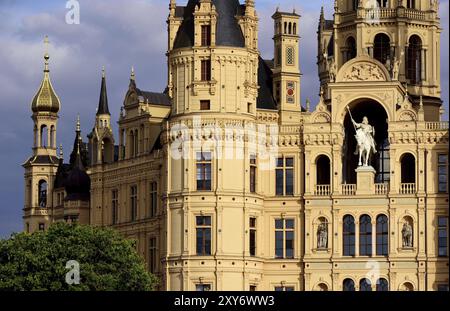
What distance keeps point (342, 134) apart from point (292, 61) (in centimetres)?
811

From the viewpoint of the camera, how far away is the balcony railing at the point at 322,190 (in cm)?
11088

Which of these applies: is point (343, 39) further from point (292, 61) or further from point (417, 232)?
point (417, 232)

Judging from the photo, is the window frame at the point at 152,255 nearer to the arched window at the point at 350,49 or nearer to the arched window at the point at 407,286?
the arched window at the point at 407,286

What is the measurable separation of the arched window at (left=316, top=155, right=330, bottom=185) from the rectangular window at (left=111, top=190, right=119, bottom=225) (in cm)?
1585

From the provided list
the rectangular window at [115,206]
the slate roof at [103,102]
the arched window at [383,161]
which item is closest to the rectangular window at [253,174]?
the arched window at [383,161]

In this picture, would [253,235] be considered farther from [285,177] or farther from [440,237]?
[440,237]

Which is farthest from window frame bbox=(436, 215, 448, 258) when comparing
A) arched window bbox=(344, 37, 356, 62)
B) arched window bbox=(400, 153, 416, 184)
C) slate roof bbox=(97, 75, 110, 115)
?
slate roof bbox=(97, 75, 110, 115)

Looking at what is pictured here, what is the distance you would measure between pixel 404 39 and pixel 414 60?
164 cm

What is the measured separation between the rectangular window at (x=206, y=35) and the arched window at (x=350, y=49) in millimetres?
12783

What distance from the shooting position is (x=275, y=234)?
366 feet

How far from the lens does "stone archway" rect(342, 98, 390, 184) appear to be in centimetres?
11262

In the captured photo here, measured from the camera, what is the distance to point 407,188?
360ft
